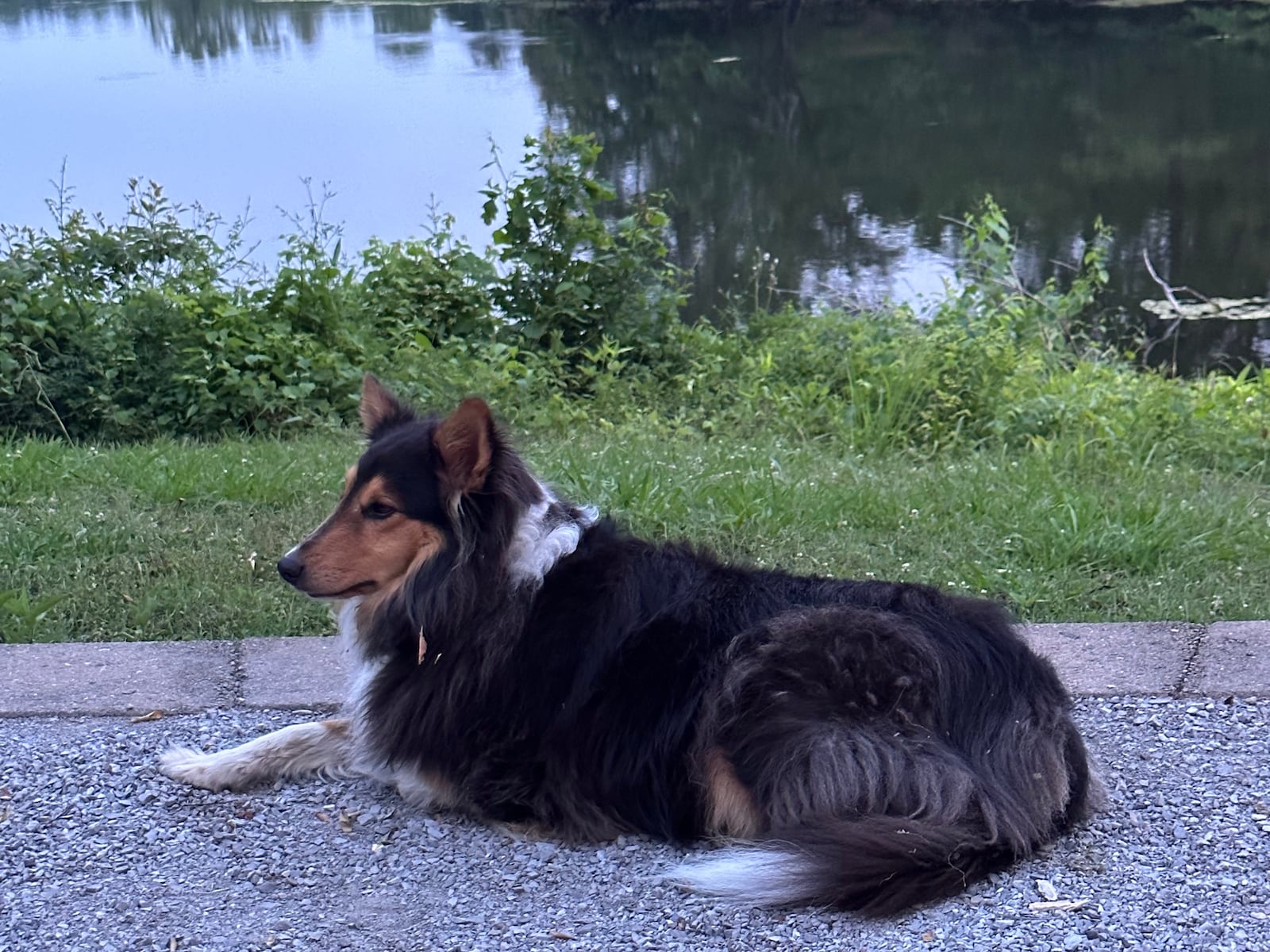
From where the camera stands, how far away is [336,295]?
799cm

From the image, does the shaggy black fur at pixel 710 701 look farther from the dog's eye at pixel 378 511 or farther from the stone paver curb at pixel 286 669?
the stone paver curb at pixel 286 669

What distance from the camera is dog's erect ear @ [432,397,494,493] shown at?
301cm

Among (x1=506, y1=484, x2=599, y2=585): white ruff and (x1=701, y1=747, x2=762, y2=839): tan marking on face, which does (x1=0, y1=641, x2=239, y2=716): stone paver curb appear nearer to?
(x1=506, y1=484, x2=599, y2=585): white ruff

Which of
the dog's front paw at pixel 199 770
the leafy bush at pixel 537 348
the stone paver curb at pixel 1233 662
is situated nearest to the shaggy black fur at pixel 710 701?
the dog's front paw at pixel 199 770

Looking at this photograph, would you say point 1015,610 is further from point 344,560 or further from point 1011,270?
point 1011,270

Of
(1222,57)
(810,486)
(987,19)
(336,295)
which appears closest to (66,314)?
(336,295)

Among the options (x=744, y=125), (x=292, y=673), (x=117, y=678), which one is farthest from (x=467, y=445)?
(x=744, y=125)

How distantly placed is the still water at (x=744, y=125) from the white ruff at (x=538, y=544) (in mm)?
7405

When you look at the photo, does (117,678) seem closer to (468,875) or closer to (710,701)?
(468,875)

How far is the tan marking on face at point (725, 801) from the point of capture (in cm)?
293

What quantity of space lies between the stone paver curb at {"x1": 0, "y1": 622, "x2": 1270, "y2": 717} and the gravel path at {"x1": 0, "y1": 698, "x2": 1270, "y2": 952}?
22 centimetres

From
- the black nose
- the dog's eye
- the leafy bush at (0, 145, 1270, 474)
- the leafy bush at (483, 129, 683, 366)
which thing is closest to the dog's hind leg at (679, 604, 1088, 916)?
the dog's eye

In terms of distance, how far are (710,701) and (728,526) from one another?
2.07m

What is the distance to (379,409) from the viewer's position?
3443 mm
